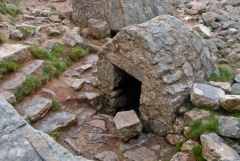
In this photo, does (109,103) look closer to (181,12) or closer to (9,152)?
(9,152)

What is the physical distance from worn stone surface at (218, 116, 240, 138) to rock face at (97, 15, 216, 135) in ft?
3.50

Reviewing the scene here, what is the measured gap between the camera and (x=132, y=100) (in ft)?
27.3

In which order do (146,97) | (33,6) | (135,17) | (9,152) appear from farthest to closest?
1. (33,6)
2. (135,17)
3. (146,97)
4. (9,152)

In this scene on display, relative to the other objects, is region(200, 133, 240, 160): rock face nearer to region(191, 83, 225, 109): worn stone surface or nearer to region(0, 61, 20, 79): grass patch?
region(191, 83, 225, 109): worn stone surface

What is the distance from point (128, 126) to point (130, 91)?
6.47ft

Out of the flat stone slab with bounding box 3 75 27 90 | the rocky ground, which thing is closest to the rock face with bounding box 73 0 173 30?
the rocky ground

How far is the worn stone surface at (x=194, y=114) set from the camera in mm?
6077

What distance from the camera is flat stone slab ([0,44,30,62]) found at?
803 centimetres

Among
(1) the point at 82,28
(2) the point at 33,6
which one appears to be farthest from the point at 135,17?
(2) the point at 33,6

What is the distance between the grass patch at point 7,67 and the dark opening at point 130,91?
273cm

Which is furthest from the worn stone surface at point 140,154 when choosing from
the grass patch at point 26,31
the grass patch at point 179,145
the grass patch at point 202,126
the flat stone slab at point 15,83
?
the grass patch at point 26,31

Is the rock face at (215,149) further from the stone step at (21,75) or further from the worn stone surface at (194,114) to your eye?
the stone step at (21,75)

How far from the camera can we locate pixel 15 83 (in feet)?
24.7

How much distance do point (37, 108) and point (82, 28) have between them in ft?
17.9
